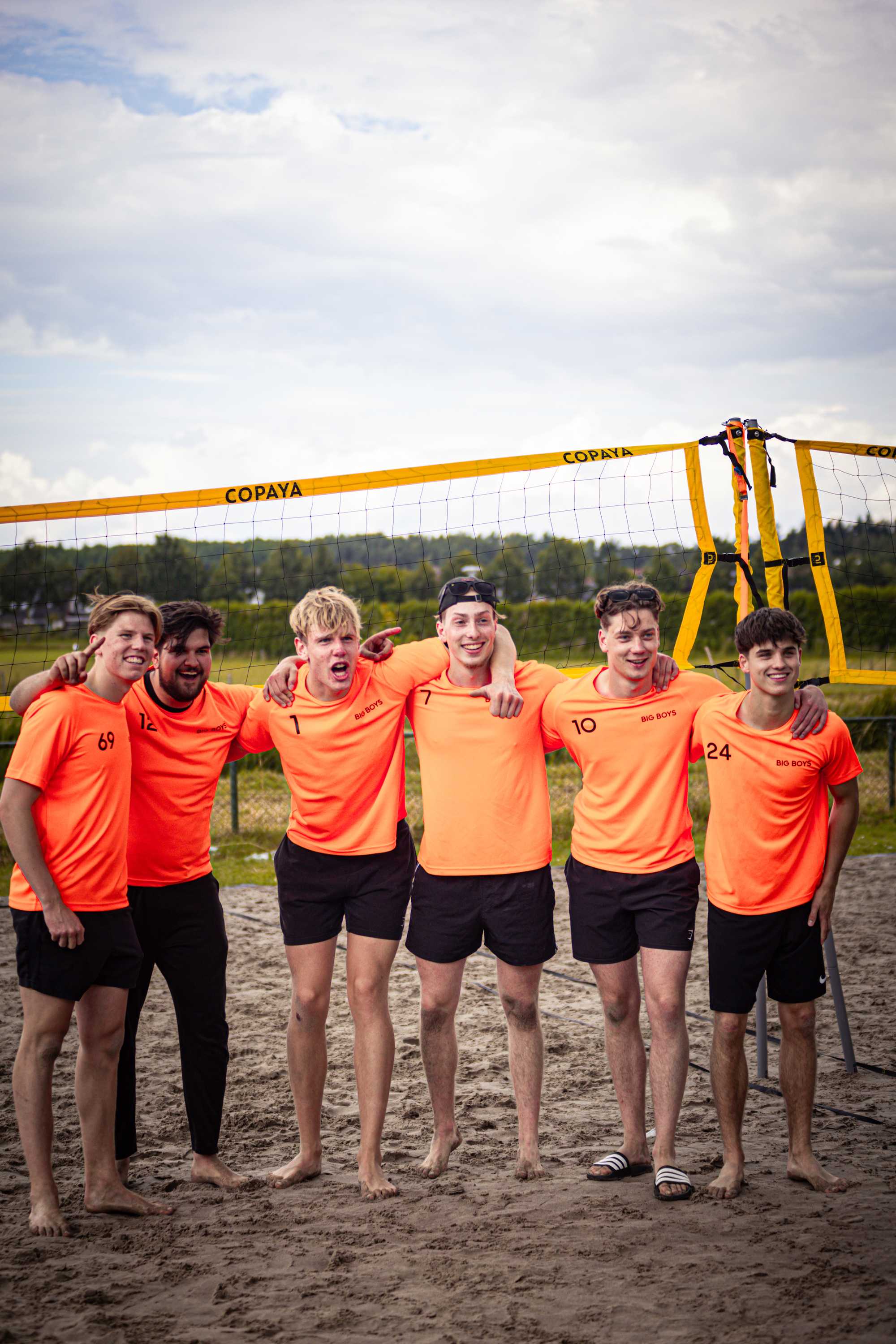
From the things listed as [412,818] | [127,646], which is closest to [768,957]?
[127,646]

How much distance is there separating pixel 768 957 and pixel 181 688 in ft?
7.12

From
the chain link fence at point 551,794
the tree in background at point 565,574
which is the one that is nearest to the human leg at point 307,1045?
the chain link fence at point 551,794

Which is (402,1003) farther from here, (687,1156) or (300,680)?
(300,680)

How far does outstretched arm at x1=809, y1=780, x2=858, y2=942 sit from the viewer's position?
332 centimetres

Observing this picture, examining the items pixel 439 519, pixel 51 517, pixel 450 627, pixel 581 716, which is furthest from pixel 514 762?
pixel 439 519

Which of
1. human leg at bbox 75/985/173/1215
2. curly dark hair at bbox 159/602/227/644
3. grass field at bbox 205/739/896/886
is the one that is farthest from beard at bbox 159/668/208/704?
grass field at bbox 205/739/896/886

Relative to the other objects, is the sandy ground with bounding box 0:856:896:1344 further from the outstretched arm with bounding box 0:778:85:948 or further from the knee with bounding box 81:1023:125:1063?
the outstretched arm with bounding box 0:778:85:948

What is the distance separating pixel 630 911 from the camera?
3.40 meters

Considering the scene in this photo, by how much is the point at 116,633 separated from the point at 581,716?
1.57 meters

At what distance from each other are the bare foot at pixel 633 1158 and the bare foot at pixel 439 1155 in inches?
19.4

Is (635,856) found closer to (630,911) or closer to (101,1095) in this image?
(630,911)

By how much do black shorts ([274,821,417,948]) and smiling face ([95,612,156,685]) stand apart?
2.59 ft

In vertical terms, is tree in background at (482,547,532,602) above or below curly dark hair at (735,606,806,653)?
above

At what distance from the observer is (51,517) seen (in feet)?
17.2
